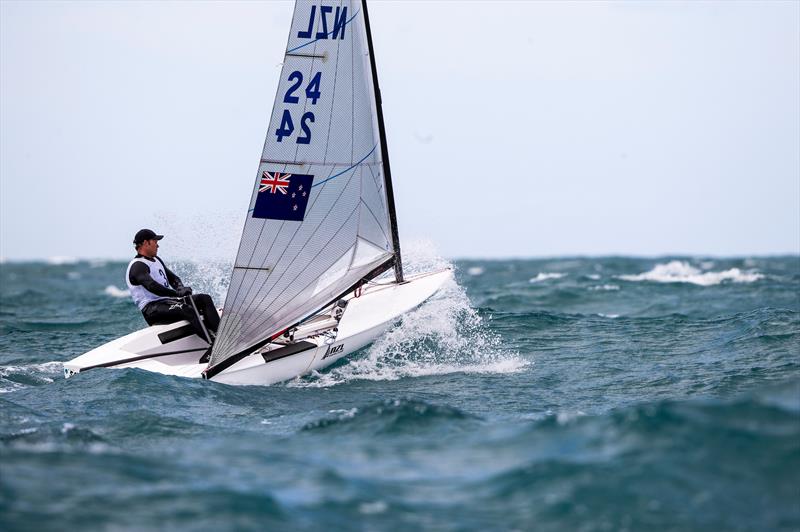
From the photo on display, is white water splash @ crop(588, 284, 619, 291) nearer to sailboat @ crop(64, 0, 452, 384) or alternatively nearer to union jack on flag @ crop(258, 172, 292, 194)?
sailboat @ crop(64, 0, 452, 384)

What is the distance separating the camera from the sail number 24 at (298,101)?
10180 mm

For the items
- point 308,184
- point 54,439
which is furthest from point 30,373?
point 54,439

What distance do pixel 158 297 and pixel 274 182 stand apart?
1975 millimetres

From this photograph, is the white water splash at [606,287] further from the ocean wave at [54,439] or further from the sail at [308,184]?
the ocean wave at [54,439]

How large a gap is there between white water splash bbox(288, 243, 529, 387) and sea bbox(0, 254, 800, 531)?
1.1 inches

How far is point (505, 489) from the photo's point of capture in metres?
5.55

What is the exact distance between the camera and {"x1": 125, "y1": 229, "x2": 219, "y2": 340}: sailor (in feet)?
35.3

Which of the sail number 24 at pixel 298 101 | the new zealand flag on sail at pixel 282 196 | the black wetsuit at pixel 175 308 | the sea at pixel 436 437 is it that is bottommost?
the sea at pixel 436 437

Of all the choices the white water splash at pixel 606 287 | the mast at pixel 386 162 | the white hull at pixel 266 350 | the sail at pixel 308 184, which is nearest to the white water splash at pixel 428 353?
the white hull at pixel 266 350

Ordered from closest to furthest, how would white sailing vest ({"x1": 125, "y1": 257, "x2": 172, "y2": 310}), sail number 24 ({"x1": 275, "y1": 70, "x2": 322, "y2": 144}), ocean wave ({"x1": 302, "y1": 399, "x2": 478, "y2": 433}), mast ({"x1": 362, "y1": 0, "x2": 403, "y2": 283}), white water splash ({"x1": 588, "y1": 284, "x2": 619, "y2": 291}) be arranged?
1. ocean wave ({"x1": 302, "y1": 399, "x2": 478, "y2": 433})
2. sail number 24 ({"x1": 275, "y1": 70, "x2": 322, "y2": 144})
3. white sailing vest ({"x1": 125, "y1": 257, "x2": 172, "y2": 310})
4. mast ({"x1": 362, "y1": 0, "x2": 403, "y2": 283})
5. white water splash ({"x1": 588, "y1": 284, "x2": 619, "y2": 291})

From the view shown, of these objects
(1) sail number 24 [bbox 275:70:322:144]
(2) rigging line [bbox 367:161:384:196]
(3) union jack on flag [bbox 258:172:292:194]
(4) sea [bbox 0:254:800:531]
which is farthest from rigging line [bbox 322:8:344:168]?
(4) sea [bbox 0:254:800:531]

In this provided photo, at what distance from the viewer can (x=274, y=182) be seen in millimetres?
10289

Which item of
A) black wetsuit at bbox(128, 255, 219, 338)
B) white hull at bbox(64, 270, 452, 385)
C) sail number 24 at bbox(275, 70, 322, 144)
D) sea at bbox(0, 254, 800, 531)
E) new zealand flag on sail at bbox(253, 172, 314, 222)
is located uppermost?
sail number 24 at bbox(275, 70, 322, 144)

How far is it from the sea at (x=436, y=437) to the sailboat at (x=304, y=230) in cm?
37
